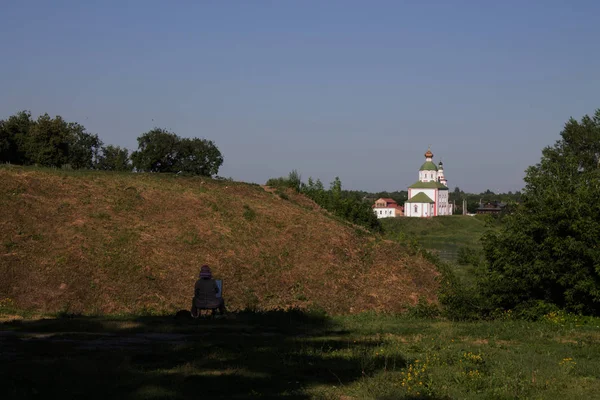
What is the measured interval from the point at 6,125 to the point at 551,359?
44389mm

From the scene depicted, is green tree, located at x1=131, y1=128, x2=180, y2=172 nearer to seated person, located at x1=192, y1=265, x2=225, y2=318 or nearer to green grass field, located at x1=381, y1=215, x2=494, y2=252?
seated person, located at x1=192, y1=265, x2=225, y2=318

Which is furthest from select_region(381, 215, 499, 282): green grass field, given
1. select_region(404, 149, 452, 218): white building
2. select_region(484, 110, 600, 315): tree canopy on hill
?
select_region(484, 110, 600, 315): tree canopy on hill

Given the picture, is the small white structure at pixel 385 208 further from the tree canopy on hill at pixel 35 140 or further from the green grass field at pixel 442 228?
the tree canopy on hill at pixel 35 140

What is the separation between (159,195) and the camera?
32.7 metres

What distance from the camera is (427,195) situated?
143 m

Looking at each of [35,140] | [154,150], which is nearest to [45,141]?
[35,140]

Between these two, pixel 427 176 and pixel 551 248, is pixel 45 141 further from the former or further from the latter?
pixel 427 176

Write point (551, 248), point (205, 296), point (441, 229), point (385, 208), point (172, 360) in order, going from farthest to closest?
1. point (385, 208)
2. point (441, 229)
3. point (551, 248)
4. point (205, 296)
5. point (172, 360)

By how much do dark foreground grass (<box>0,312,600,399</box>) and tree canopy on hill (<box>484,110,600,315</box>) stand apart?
250 cm

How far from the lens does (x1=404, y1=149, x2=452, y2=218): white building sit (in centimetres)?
14075

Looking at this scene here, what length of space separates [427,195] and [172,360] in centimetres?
13687

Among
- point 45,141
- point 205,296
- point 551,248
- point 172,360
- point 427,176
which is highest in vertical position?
point 427,176

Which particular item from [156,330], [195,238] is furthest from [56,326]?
[195,238]

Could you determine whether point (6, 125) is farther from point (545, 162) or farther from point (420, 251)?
point (545, 162)
